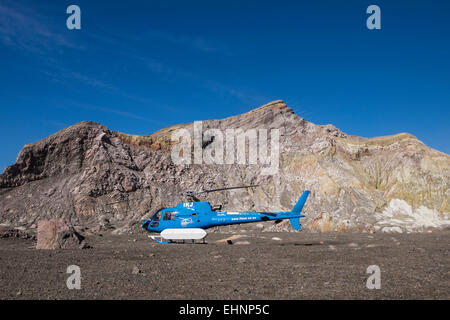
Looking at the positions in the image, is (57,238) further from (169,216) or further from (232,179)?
(232,179)

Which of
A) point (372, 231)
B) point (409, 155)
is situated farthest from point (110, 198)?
point (409, 155)

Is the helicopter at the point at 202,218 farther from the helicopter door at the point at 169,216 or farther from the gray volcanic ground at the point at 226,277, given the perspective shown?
the gray volcanic ground at the point at 226,277

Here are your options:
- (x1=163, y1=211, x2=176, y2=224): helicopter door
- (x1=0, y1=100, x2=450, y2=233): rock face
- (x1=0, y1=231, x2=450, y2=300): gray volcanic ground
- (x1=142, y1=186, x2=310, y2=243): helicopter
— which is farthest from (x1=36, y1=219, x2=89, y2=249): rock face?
(x1=0, y1=100, x2=450, y2=233): rock face

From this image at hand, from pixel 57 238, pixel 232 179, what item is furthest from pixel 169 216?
pixel 232 179

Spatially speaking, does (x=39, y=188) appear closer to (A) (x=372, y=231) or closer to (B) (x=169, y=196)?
(B) (x=169, y=196)

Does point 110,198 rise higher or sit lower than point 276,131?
lower

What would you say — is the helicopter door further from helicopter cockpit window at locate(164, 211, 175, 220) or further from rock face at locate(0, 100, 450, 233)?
rock face at locate(0, 100, 450, 233)
